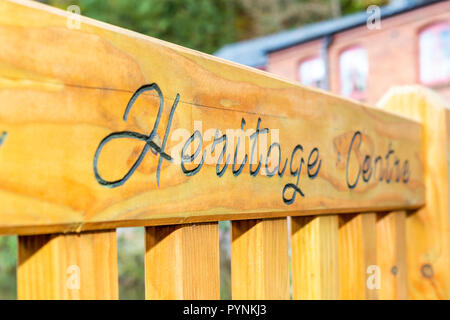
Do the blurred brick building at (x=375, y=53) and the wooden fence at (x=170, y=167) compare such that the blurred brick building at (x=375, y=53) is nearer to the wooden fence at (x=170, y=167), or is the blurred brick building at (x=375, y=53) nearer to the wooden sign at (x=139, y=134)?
Answer: the wooden fence at (x=170, y=167)

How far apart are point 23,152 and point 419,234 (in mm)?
1277

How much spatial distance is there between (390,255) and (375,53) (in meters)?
11.0

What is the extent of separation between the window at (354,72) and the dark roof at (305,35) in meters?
0.60

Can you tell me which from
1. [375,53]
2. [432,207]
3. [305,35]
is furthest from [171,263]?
[305,35]

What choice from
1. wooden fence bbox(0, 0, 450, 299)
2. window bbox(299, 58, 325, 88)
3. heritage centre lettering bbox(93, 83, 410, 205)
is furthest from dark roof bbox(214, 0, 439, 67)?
wooden fence bbox(0, 0, 450, 299)

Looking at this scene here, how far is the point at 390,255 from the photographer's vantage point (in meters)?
1.35

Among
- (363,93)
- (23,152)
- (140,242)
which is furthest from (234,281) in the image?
(363,93)

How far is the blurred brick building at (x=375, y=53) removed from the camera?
35.1 ft

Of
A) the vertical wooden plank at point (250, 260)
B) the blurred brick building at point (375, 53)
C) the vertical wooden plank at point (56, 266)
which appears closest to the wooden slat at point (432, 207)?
the vertical wooden plank at point (250, 260)

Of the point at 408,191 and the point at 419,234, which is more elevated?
the point at 408,191

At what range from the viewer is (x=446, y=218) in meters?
1.51

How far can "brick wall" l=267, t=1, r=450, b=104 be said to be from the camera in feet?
35.0

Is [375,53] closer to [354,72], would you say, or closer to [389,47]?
[389,47]
